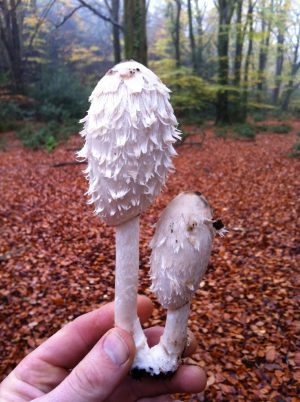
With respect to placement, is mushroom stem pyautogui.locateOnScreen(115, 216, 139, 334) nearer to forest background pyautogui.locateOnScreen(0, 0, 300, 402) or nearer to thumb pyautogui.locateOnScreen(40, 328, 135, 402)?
thumb pyautogui.locateOnScreen(40, 328, 135, 402)

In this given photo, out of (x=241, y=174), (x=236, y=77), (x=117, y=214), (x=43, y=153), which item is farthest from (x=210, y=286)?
(x=236, y=77)

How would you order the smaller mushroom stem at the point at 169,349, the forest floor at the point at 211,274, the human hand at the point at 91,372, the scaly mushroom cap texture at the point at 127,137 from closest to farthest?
the scaly mushroom cap texture at the point at 127,137, the human hand at the point at 91,372, the smaller mushroom stem at the point at 169,349, the forest floor at the point at 211,274

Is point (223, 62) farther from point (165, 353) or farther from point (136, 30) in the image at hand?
point (165, 353)

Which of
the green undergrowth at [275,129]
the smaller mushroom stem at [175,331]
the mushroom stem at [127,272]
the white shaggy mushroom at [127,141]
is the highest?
the white shaggy mushroom at [127,141]

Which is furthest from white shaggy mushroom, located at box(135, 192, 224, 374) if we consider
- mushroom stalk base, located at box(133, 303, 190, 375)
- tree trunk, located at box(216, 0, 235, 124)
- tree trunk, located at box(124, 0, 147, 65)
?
tree trunk, located at box(216, 0, 235, 124)

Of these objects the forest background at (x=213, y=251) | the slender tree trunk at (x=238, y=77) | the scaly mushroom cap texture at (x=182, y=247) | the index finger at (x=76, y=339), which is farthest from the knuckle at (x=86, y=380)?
the slender tree trunk at (x=238, y=77)

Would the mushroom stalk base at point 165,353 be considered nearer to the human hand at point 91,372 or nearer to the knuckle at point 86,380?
the human hand at point 91,372

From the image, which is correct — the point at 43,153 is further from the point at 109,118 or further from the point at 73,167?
the point at 109,118
